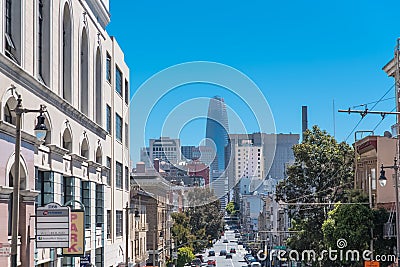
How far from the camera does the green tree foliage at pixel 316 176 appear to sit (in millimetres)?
57781

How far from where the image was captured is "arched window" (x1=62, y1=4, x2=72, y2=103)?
1473 inches

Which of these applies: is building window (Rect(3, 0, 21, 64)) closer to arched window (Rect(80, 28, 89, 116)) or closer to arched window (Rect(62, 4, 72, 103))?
arched window (Rect(62, 4, 72, 103))

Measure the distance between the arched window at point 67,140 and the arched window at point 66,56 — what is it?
1.78m

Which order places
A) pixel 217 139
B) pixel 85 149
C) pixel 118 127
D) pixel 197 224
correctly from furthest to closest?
pixel 197 224
pixel 118 127
pixel 217 139
pixel 85 149

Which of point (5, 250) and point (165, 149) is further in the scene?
point (165, 149)

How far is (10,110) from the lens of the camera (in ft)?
87.4

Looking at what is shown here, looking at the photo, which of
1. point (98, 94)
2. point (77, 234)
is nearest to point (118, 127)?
point (98, 94)

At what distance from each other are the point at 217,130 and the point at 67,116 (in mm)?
14859

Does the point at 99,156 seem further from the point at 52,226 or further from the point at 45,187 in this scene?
the point at 52,226

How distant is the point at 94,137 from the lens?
44.9m

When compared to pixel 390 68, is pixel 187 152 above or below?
below

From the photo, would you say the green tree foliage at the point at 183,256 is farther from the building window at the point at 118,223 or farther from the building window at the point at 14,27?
the building window at the point at 14,27

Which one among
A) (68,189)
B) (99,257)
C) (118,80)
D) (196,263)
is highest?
(118,80)

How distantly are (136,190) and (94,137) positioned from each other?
86.4ft
